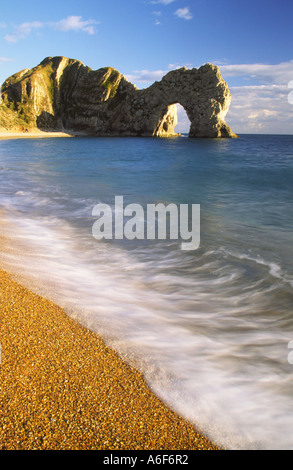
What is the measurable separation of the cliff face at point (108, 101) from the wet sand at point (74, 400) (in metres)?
91.5

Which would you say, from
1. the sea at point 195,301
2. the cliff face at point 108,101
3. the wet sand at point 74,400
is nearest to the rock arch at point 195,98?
the cliff face at point 108,101

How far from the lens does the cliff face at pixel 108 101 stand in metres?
→ 85.1

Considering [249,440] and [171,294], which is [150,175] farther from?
[249,440]

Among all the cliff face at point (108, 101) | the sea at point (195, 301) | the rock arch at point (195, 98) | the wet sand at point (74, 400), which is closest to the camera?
the wet sand at point (74, 400)

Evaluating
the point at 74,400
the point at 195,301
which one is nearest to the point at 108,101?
the point at 195,301

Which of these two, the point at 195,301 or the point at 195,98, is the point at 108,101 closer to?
the point at 195,98

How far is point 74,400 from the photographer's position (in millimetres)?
2082

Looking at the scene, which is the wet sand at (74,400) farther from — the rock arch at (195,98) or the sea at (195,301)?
the rock arch at (195,98)

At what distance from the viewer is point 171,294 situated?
462 cm

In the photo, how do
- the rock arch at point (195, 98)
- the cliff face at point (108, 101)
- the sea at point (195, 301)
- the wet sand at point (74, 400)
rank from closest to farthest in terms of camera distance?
the wet sand at point (74, 400), the sea at point (195, 301), the rock arch at point (195, 98), the cliff face at point (108, 101)

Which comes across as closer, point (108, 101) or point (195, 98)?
point (195, 98)

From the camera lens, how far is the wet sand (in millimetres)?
1820

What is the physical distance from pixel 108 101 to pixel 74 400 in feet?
369

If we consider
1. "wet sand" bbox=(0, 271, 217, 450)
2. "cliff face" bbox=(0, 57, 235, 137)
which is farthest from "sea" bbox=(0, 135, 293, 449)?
"cliff face" bbox=(0, 57, 235, 137)
